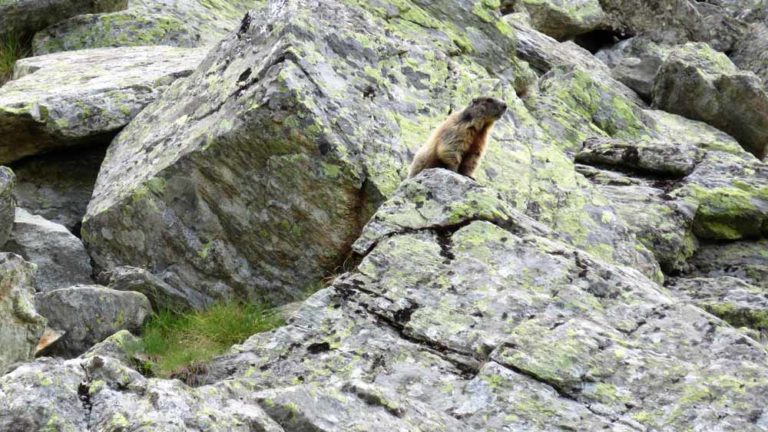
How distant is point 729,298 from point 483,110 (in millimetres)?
3777

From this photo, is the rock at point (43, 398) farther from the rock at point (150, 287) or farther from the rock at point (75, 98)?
the rock at point (75, 98)

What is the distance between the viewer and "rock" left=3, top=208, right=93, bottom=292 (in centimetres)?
1182

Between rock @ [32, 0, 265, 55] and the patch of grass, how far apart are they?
9.08m

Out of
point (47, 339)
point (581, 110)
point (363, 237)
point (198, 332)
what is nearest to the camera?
point (47, 339)

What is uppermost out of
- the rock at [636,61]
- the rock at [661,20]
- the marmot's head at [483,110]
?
the rock at [661,20]

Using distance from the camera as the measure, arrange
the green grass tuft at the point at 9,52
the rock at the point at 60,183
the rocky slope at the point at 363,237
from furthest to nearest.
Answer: the green grass tuft at the point at 9,52
the rock at the point at 60,183
the rocky slope at the point at 363,237

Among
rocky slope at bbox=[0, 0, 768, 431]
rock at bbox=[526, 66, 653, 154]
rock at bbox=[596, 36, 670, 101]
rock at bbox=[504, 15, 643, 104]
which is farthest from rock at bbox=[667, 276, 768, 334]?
rock at bbox=[596, 36, 670, 101]

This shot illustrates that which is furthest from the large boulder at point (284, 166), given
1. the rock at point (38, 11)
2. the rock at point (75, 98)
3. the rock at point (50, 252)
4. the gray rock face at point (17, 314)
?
the rock at point (38, 11)

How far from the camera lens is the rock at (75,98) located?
543 inches

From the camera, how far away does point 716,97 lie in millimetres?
20438

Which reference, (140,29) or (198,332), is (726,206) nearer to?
(198,332)

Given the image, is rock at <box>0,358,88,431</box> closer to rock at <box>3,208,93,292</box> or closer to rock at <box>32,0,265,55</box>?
rock at <box>3,208,93,292</box>

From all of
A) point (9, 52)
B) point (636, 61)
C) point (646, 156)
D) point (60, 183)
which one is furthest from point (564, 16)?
point (60, 183)

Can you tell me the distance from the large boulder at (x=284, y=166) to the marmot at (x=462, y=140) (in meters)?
0.30
